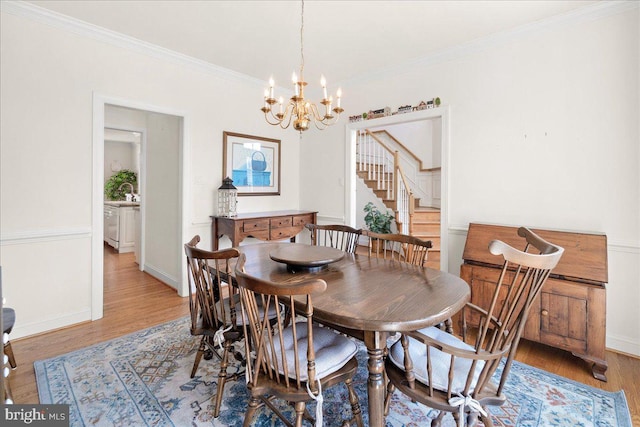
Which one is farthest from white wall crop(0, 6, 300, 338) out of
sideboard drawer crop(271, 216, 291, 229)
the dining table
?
the dining table

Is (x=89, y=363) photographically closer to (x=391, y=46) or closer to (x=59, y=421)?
(x=59, y=421)

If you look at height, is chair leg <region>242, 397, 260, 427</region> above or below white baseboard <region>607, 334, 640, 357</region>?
Answer: above

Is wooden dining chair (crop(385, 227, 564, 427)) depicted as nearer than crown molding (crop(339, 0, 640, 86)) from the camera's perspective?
Yes

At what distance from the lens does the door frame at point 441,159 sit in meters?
3.32

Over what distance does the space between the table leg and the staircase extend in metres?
3.59

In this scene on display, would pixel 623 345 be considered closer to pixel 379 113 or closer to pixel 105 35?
pixel 379 113

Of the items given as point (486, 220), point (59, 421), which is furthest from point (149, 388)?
point (486, 220)

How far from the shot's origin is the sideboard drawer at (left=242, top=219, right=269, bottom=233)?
3663 millimetres

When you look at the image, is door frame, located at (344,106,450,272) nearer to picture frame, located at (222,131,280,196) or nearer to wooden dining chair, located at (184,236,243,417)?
picture frame, located at (222,131,280,196)

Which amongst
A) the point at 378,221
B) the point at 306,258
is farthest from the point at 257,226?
the point at 378,221

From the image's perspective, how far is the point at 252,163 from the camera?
4254 millimetres

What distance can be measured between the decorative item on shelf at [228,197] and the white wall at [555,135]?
7.71 feet

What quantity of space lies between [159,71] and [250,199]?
5.79ft

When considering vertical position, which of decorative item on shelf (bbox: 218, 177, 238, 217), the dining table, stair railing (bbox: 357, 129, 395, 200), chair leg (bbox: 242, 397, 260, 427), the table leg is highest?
stair railing (bbox: 357, 129, 395, 200)
